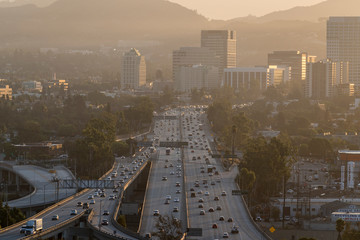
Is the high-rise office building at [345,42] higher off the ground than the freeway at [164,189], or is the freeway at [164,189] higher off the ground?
the high-rise office building at [345,42]

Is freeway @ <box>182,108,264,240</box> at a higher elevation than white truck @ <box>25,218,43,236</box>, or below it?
below

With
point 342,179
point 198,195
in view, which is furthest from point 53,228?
point 342,179

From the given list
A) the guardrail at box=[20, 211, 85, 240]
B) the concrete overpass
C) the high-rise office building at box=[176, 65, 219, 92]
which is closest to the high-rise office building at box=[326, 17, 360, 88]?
the high-rise office building at box=[176, 65, 219, 92]

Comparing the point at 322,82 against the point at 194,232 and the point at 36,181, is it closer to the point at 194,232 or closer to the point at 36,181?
the point at 36,181

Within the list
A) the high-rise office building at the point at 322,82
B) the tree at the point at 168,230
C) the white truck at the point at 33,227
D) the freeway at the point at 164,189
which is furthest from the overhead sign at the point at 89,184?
the high-rise office building at the point at 322,82

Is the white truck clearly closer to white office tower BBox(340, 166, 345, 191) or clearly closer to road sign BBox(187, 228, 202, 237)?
road sign BBox(187, 228, 202, 237)

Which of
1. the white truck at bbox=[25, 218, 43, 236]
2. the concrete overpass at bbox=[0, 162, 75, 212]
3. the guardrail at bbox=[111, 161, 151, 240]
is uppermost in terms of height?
the white truck at bbox=[25, 218, 43, 236]

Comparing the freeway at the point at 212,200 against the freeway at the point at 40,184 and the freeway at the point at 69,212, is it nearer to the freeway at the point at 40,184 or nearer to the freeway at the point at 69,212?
the freeway at the point at 69,212
